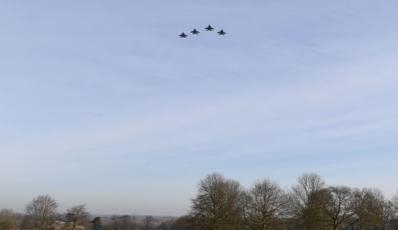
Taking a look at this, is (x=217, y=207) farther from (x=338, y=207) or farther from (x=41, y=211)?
(x=41, y=211)

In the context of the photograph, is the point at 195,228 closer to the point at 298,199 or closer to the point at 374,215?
the point at 298,199

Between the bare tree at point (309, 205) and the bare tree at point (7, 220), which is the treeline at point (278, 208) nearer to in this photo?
the bare tree at point (309, 205)

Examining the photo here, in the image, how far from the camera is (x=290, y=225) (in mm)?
84250

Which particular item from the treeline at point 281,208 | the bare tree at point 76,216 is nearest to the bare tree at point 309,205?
the treeline at point 281,208

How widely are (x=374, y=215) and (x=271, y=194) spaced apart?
2057 centimetres

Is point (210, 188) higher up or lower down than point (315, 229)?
higher up

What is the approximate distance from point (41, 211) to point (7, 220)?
1077 cm

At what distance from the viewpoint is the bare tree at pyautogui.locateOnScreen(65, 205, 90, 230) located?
4345 inches

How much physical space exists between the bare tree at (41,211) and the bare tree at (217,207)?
140 ft

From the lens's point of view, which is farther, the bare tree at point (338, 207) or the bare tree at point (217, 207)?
the bare tree at point (338, 207)

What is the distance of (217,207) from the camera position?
78.8 m

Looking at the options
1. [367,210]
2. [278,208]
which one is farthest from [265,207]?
[367,210]

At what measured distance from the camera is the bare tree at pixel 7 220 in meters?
113

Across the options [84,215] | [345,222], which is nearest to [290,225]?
[345,222]
